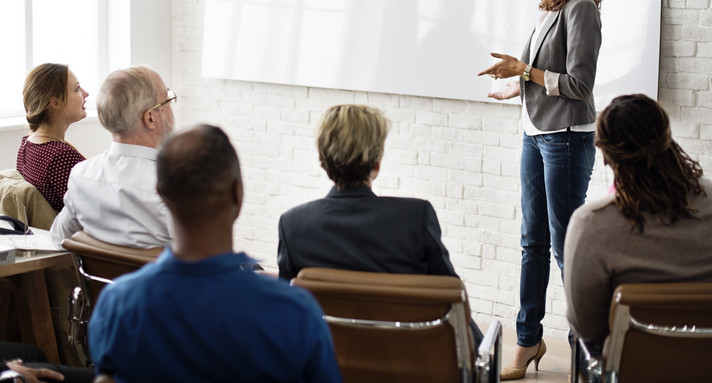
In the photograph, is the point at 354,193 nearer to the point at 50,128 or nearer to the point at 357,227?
the point at 357,227

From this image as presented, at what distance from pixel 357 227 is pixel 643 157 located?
2.36 ft

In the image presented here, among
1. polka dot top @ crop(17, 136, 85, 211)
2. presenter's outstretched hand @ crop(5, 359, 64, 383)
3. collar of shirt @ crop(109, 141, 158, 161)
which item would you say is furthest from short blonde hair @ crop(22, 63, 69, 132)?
presenter's outstretched hand @ crop(5, 359, 64, 383)

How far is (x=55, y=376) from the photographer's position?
232 cm

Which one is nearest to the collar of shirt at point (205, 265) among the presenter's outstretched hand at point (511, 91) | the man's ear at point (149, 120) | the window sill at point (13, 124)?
the man's ear at point (149, 120)

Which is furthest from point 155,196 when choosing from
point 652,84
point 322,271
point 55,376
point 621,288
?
point 652,84

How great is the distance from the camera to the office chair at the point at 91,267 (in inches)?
88.7

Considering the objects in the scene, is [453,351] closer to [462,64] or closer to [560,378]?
[560,378]

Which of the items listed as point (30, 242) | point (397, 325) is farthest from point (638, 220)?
point (30, 242)

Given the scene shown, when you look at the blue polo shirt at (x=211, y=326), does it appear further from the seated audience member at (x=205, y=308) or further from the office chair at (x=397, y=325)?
the office chair at (x=397, y=325)

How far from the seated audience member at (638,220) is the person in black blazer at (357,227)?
1.12ft

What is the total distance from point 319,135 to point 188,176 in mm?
892

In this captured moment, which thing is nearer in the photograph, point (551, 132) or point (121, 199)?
point (121, 199)

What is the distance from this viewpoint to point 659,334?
197 centimetres

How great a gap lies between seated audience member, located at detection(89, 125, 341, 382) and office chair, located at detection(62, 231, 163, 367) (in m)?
0.82
